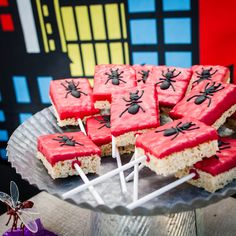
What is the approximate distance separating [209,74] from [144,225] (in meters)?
0.94

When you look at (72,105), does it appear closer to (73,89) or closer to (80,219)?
(73,89)

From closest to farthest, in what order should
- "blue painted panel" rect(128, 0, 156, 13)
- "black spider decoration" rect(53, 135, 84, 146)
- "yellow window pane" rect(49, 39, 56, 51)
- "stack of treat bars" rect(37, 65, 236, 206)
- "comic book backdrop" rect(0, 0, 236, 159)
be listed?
"stack of treat bars" rect(37, 65, 236, 206)
"black spider decoration" rect(53, 135, 84, 146)
"comic book backdrop" rect(0, 0, 236, 159)
"blue painted panel" rect(128, 0, 156, 13)
"yellow window pane" rect(49, 39, 56, 51)

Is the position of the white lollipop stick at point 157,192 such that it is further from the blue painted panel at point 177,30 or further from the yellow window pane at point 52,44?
the yellow window pane at point 52,44

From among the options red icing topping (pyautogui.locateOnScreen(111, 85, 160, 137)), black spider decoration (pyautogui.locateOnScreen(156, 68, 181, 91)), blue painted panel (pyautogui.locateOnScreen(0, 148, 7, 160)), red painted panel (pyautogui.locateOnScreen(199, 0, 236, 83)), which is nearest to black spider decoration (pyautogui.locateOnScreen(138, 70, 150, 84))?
black spider decoration (pyautogui.locateOnScreen(156, 68, 181, 91))

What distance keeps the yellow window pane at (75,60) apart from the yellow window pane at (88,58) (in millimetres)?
46

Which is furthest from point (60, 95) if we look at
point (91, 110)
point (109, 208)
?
point (109, 208)

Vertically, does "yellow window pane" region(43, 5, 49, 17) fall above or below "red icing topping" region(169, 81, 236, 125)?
above

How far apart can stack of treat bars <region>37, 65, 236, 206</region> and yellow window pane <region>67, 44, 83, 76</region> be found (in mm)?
721

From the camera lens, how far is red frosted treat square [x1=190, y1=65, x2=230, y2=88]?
2.17 m

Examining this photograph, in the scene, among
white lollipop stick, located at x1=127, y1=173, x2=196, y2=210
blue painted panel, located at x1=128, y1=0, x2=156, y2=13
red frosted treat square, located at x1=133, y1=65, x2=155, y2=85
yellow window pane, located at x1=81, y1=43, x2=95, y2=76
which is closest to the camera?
white lollipop stick, located at x1=127, y1=173, x2=196, y2=210

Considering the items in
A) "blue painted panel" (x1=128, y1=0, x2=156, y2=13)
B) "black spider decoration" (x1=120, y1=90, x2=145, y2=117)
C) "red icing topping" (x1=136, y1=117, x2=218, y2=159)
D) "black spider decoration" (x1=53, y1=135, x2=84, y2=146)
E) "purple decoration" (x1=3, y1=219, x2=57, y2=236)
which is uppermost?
"blue painted panel" (x1=128, y1=0, x2=156, y2=13)

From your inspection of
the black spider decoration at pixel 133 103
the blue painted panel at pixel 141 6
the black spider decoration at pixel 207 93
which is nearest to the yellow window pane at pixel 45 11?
the blue painted panel at pixel 141 6

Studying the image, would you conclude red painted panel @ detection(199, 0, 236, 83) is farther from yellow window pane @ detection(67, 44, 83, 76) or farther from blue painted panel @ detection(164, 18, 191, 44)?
yellow window pane @ detection(67, 44, 83, 76)

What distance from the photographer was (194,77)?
226 centimetres
